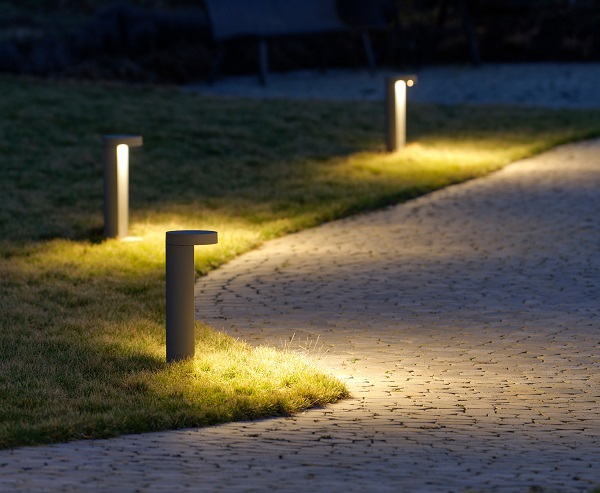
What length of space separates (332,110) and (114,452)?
44.9 feet

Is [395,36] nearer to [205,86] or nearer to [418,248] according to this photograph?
[205,86]

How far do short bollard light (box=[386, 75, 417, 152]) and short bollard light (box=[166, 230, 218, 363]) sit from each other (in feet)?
27.7

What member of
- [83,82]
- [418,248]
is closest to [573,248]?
[418,248]

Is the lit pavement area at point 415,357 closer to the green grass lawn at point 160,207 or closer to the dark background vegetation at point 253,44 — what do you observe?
the green grass lawn at point 160,207

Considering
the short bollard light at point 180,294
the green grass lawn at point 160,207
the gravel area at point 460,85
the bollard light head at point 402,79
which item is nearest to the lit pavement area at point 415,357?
the green grass lawn at point 160,207

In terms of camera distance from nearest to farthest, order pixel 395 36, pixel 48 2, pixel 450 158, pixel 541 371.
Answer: pixel 541 371 < pixel 450 158 < pixel 395 36 < pixel 48 2

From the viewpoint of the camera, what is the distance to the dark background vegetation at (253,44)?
2206 centimetres

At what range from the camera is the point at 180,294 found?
7004mm

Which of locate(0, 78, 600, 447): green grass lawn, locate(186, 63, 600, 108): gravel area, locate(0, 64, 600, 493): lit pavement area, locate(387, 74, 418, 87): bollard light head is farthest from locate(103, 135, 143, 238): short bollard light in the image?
locate(186, 63, 600, 108): gravel area

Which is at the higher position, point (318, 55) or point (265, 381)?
point (318, 55)

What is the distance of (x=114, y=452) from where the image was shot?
18.1ft

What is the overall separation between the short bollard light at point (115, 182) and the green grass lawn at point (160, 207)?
0.22m

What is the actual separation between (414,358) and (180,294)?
1.52m

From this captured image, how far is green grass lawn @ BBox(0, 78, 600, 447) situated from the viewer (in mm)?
6406
